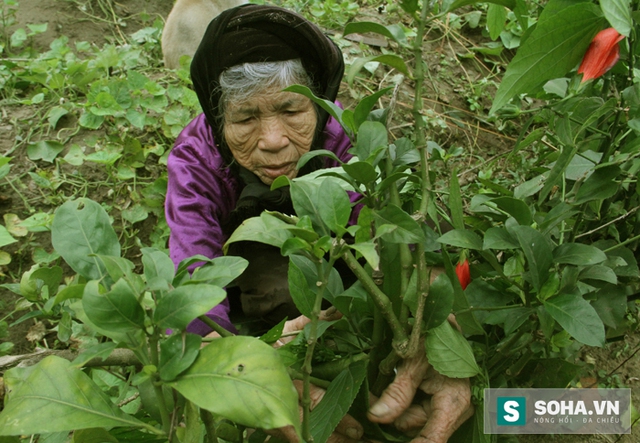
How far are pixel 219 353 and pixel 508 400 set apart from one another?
2.11 ft

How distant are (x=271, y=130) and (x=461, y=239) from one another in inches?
27.1

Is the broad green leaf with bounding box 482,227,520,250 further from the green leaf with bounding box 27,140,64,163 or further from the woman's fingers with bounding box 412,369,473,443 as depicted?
the green leaf with bounding box 27,140,64,163

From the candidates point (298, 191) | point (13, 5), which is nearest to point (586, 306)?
point (298, 191)

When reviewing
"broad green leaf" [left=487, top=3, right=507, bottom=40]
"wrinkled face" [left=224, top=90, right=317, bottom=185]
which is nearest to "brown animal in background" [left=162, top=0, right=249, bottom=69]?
"wrinkled face" [left=224, top=90, right=317, bottom=185]

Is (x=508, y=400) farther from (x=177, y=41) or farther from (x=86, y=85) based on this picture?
(x=177, y=41)

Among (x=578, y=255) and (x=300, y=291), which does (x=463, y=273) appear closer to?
(x=578, y=255)

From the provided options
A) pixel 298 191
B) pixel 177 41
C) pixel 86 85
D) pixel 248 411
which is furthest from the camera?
pixel 177 41

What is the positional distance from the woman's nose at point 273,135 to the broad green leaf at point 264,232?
716mm

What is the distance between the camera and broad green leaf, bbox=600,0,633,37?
689 mm

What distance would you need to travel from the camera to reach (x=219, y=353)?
662mm

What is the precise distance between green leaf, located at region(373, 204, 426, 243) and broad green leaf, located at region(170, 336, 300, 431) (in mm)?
221

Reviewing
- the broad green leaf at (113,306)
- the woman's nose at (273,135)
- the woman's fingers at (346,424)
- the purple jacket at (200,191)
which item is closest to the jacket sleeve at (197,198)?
the purple jacket at (200,191)

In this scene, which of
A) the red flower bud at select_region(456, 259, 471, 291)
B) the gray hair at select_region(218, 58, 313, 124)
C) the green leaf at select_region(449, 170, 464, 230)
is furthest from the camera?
the gray hair at select_region(218, 58, 313, 124)

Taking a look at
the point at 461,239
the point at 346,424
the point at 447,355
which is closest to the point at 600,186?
the point at 461,239
